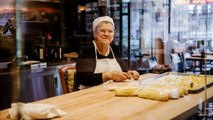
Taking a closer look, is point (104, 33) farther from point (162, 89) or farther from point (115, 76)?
point (162, 89)

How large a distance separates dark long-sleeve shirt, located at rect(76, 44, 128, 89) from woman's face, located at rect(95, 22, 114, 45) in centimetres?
10

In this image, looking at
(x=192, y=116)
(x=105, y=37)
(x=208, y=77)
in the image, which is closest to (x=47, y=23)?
(x=105, y=37)

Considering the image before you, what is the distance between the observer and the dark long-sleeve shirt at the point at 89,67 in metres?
2.12

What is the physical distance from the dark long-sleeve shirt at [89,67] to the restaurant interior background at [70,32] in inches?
10.5

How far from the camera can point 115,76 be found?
2.01 metres

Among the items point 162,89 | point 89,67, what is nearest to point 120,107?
point 162,89

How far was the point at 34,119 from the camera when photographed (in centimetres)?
112

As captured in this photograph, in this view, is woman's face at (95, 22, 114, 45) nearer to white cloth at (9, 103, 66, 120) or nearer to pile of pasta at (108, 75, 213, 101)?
pile of pasta at (108, 75, 213, 101)

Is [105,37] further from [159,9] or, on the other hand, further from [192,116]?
[192,116]

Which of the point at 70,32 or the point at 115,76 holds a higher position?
the point at 70,32

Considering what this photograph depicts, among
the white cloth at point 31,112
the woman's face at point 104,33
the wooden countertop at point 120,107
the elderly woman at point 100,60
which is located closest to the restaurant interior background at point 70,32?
the white cloth at point 31,112

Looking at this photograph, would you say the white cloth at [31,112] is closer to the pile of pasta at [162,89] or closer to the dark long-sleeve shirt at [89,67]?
the pile of pasta at [162,89]

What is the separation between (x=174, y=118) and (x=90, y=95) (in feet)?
1.69

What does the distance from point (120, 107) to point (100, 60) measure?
1.01m
